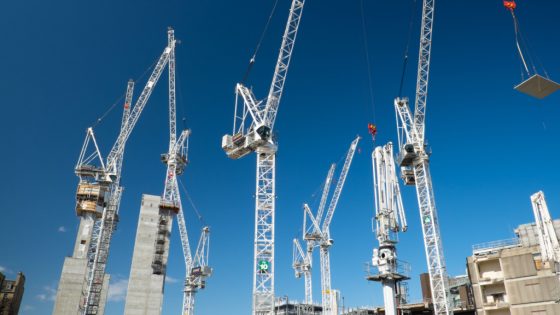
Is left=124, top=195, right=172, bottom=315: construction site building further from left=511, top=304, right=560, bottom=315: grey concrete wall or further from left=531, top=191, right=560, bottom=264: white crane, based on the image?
left=531, top=191, right=560, bottom=264: white crane

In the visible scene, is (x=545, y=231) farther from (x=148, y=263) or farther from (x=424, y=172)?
(x=148, y=263)

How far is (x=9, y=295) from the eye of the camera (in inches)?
3984

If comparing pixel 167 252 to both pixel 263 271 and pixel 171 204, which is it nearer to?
pixel 171 204

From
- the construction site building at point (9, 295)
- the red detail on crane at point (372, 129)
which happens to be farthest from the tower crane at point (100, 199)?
the red detail on crane at point (372, 129)

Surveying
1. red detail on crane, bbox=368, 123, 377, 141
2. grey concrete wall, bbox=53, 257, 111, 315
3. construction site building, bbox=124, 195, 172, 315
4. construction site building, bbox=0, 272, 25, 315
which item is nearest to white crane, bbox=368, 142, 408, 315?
red detail on crane, bbox=368, 123, 377, 141

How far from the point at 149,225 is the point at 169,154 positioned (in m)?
28.5

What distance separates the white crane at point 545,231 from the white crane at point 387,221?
1966cm

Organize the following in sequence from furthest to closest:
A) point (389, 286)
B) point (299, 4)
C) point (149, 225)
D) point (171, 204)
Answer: point (171, 204), point (149, 225), point (299, 4), point (389, 286)

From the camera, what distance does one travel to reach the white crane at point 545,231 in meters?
32.1

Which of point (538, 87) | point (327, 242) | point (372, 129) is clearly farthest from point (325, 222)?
point (538, 87)

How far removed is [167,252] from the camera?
8169 centimetres

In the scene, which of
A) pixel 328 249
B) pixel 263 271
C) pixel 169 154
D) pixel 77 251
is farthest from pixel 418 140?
pixel 77 251

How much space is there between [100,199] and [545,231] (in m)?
81.7

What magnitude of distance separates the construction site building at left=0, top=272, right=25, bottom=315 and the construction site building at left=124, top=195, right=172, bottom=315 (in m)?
45.8
